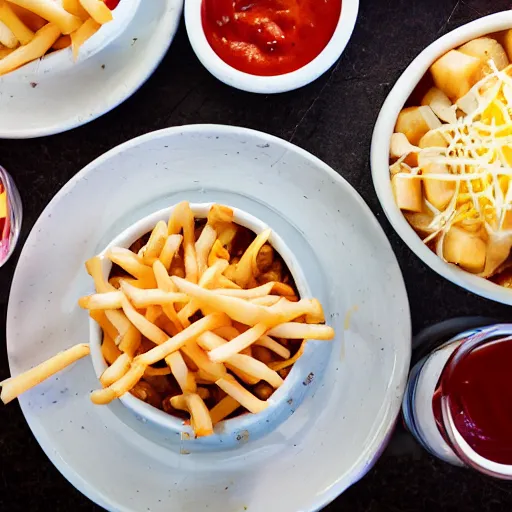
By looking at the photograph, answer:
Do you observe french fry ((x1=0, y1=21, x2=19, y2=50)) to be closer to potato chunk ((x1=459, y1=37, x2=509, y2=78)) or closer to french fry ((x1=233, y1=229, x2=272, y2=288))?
french fry ((x1=233, y1=229, x2=272, y2=288))

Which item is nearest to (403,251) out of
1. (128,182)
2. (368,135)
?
(368,135)

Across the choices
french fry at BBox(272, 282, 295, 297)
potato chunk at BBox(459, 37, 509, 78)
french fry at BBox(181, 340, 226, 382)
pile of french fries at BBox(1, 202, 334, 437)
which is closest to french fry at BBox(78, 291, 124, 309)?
pile of french fries at BBox(1, 202, 334, 437)

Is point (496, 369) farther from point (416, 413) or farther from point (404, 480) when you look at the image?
point (404, 480)

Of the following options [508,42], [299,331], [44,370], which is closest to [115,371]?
[44,370]

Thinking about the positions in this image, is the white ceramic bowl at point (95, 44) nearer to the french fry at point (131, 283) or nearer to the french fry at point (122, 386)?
the french fry at point (131, 283)

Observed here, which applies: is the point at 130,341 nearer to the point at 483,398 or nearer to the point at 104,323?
the point at 104,323

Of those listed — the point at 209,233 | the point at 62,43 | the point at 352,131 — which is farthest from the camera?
the point at 352,131

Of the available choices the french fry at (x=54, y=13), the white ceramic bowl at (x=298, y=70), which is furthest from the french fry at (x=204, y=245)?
the french fry at (x=54, y=13)
